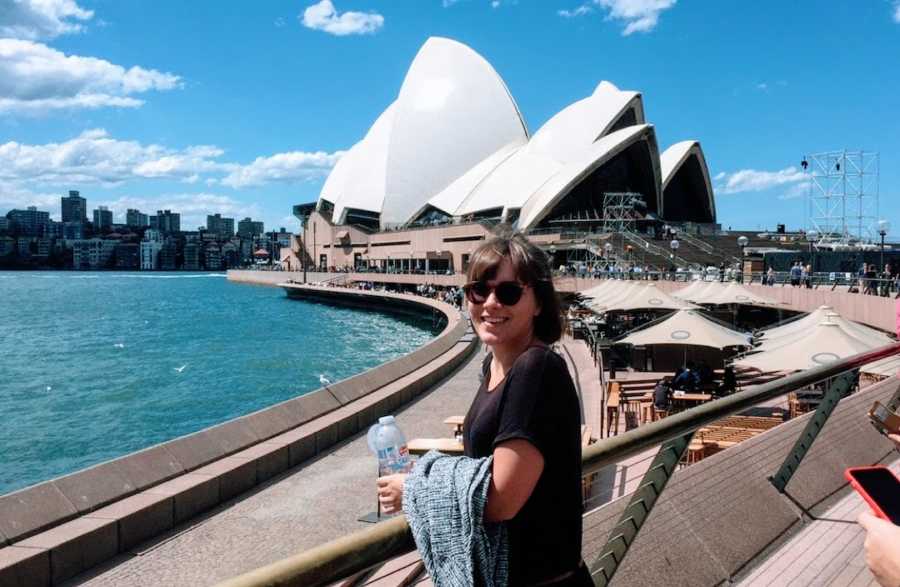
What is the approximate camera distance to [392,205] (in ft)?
226

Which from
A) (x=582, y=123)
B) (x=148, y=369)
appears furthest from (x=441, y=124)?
(x=148, y=369)

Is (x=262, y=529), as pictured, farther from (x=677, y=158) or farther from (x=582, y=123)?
(x=677, y=158)

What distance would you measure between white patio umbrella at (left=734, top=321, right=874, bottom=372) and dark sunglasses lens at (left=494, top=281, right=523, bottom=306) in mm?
8151

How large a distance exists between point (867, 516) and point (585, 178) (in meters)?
50.7

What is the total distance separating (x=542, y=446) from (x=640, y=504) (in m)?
0.86

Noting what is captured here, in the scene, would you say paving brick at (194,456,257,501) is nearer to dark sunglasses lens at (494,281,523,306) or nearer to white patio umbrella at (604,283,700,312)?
dark sunglasses lens at (494,281,523,306)

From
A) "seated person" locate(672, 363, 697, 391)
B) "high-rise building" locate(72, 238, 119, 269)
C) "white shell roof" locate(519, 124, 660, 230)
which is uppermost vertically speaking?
"white shell roof" locate(519, 124, 660, 230)

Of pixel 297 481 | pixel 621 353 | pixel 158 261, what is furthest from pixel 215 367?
pixel 158 261

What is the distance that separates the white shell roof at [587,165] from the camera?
49469 mm

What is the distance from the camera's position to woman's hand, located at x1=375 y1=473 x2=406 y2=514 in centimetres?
154

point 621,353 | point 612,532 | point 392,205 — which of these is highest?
point 392,205

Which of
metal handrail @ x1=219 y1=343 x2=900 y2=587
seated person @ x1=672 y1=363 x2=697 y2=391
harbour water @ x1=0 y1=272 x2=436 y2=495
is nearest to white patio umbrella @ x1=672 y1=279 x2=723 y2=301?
seated person @ x1=672 y1=363 x2=697 y2=391

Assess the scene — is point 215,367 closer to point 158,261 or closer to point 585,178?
point 585,178

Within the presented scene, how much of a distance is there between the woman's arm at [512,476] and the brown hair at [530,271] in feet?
1.35
